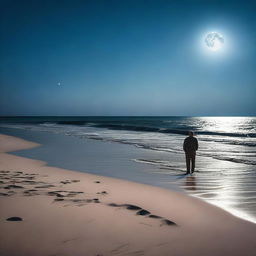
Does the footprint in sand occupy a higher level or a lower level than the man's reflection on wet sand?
higher

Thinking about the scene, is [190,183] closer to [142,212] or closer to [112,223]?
[142,212]

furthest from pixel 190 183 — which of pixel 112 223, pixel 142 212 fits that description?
pixel 112 223

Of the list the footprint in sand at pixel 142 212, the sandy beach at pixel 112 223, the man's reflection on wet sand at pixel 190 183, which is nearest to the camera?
the sandy beach at pixel 112 223

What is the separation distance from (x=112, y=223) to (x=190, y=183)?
4197 mm

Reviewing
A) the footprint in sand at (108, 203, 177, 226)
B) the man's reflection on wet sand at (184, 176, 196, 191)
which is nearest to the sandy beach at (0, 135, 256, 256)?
the footprint in sand at (108, 203, 177, 226)

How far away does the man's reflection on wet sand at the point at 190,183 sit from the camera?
7.62 m

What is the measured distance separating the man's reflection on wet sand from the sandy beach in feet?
2.81

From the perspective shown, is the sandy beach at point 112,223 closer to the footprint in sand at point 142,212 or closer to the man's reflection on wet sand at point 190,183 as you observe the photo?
the footprint in sand at point 142,212

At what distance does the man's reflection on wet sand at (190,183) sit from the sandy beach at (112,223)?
86cm

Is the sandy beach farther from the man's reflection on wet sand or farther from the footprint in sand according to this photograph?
the man's reflection on wet sand

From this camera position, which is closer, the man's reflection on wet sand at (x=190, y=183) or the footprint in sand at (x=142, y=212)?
the footprint in sand at (x=142, y=212)

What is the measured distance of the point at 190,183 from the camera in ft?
26.7

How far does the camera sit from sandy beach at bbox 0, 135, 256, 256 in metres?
3.81

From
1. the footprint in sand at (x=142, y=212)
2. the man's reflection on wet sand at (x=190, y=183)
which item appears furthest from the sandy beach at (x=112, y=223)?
the man's reflection on wet sand at (x=190, y=183)
